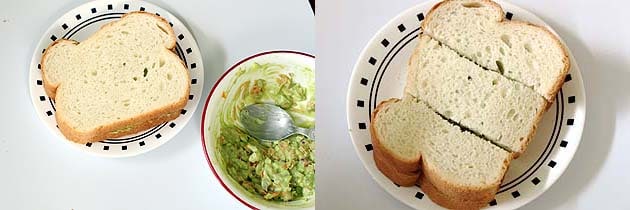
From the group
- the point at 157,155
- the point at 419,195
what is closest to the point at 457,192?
the point at 419,195

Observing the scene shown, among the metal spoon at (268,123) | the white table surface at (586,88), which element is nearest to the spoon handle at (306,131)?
the metal spoon at (268,123)

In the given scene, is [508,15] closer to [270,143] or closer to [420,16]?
[420,16]

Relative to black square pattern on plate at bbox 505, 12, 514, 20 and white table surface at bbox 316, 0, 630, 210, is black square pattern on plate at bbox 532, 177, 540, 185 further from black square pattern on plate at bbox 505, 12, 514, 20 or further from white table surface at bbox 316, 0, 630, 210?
black square pattern on plate at bbox 505, 12, 514, 20

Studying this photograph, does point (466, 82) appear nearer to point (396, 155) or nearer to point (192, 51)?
point (396, 155)

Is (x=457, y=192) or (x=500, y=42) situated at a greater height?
(x=500, y=42)

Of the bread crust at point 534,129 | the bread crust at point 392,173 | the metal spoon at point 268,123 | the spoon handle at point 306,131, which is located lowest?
the bread crust at point 392,173

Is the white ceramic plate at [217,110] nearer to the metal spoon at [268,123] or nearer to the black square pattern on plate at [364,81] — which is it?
the metal spoon at [268,123]

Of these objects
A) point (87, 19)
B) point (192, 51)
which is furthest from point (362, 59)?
point (87, 19)

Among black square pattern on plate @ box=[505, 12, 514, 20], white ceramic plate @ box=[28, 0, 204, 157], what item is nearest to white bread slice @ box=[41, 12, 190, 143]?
white ceramic plate @ box=[28, 0, 204, 157]
